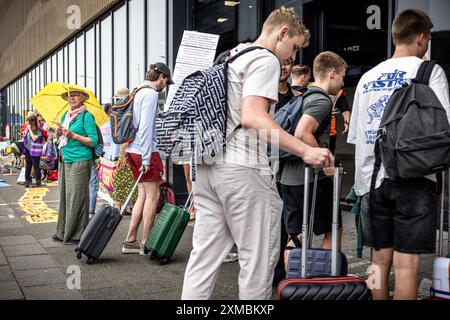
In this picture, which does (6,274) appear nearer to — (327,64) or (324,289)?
(324,289)

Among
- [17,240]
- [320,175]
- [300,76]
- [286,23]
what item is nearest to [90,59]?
[17,240]

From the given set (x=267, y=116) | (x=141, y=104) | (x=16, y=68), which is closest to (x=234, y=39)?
(x=141, y=104)

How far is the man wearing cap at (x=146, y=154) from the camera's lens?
207 inches

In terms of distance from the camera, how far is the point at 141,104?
5.33 metres

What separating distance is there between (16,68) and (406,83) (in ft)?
113

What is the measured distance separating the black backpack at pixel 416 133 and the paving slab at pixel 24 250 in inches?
164

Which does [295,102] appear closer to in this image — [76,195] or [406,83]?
[406,83]

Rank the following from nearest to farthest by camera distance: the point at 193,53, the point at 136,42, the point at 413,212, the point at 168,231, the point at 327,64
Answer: the point at 413,212
the point at 327,64
the point at 168,231
the point at 193,53
the point at 136,42

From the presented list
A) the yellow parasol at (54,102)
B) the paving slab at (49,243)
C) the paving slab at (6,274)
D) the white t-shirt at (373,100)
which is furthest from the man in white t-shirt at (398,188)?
the paving slab at (49,243)

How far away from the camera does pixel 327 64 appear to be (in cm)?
376

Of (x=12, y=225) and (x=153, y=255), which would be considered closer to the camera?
(x=153, y=255)

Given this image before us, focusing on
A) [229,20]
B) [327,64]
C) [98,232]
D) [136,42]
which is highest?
[136,42]

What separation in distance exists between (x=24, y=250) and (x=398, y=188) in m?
4.38

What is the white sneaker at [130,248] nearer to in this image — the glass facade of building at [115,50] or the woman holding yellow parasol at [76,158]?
the woman holding yellow parasol at [76,158]
